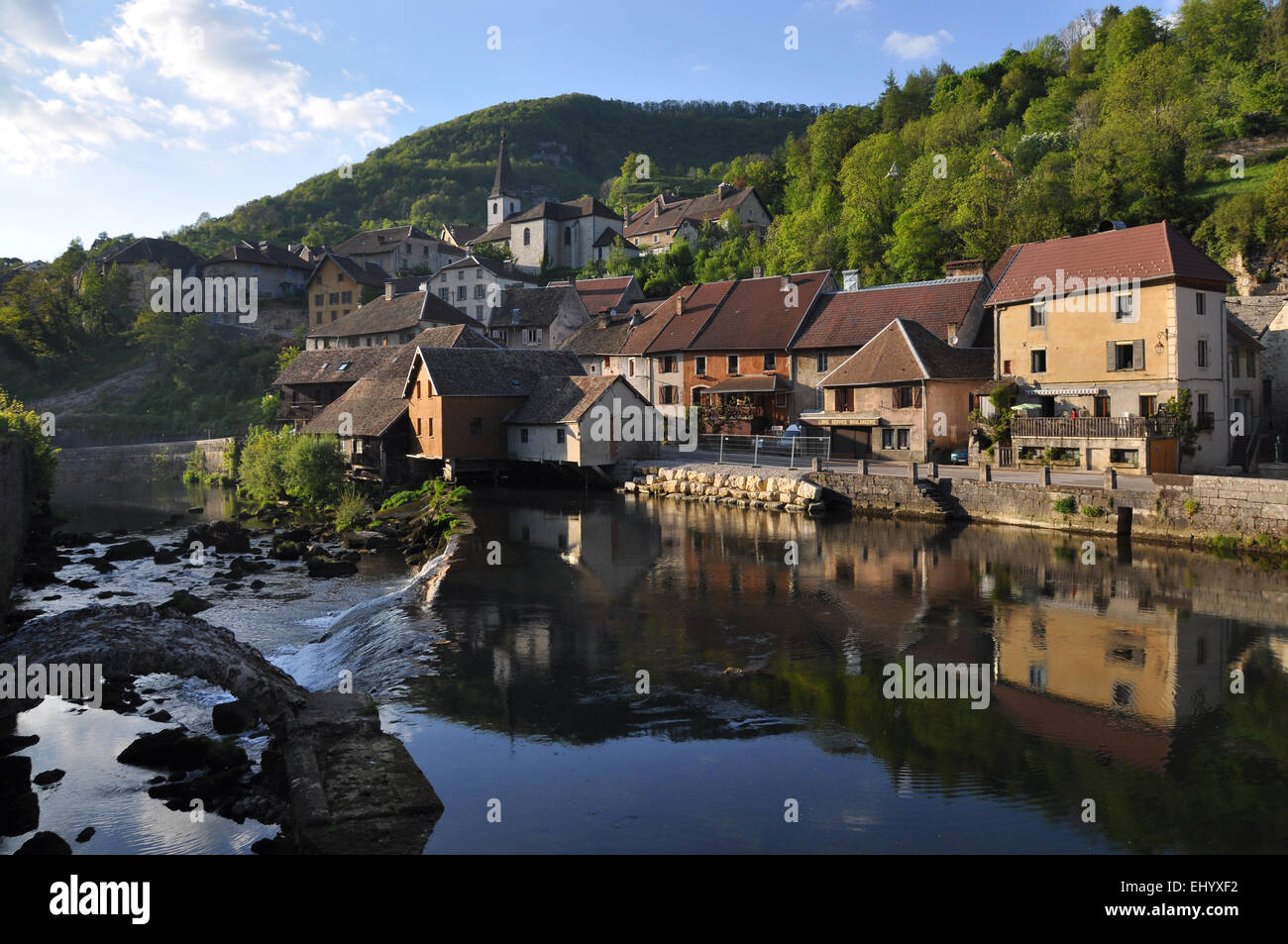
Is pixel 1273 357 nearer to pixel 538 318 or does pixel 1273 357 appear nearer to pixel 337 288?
pixel 538 318

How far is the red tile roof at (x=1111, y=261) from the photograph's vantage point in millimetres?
32750

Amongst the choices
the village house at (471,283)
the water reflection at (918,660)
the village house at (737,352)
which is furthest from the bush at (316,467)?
the village house at (471,283)

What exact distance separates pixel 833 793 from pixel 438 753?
562 cm

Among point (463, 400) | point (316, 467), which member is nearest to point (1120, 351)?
point (463, 400)

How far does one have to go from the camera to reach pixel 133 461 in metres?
68.9

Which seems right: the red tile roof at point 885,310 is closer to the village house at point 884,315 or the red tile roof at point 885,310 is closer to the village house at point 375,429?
the village house at point 884,315

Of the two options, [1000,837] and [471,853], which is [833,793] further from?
[471,853]

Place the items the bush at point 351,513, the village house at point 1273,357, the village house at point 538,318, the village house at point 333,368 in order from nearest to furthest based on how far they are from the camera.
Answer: the bush at point 351,513 → the village house at point 1273,357 → the village house at point 333,368 → the village house at point 538,318

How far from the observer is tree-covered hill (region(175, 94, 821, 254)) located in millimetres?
144750

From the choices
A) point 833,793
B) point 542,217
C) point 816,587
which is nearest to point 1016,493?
point 816,587

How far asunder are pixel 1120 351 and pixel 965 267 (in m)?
14.4

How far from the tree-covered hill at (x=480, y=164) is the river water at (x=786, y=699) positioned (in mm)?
108630
